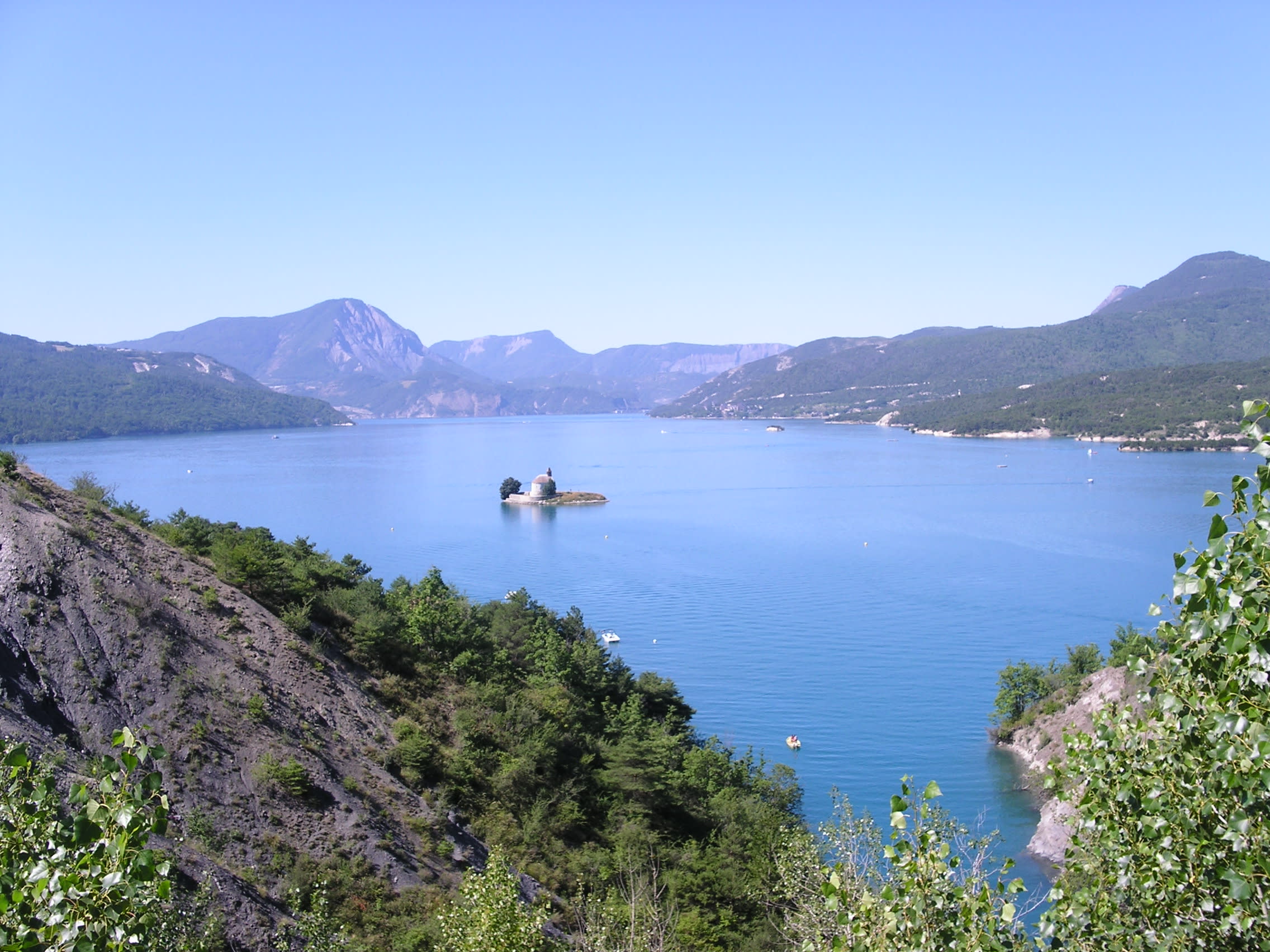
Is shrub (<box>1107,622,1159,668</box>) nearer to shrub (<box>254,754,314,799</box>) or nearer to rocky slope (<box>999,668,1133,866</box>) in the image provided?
rocky slope (<box>999,668,1133,866</box>)

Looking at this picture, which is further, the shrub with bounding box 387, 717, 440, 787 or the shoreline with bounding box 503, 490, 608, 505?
the shoreline with bounding box 503, 490, 608, 505

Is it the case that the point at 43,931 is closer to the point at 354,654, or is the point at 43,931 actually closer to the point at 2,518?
the point at 2,518

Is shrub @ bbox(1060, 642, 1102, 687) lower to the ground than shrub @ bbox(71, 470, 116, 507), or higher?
lower

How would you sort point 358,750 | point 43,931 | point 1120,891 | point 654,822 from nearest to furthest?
point 43,931
point 1120,891
point 358,750
point 654,822

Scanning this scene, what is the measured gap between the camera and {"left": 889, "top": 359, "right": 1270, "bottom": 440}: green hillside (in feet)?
273

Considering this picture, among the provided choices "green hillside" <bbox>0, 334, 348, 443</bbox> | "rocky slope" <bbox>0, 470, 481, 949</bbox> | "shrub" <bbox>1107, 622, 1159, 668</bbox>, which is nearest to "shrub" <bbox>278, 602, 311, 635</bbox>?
"rocky slope" <bbox>0, 470, 481, 949</bbox>

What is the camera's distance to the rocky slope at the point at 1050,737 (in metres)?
15.5

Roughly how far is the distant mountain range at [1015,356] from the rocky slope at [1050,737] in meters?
122

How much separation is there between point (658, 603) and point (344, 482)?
3963 cm

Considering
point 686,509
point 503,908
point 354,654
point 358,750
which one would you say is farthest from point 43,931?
point 686,509

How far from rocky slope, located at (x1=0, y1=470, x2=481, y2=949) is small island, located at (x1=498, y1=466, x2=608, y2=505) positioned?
4163cm

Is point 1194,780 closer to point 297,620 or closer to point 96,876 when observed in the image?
point 96,876

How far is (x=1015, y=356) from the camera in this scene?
15075 centimetres

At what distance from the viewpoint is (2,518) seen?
39.5ft
